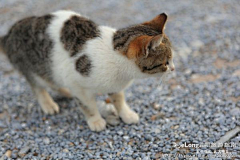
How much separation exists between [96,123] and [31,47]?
1259 millimetres

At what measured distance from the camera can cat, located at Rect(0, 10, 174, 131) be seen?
2852mm

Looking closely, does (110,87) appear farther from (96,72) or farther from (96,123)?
(96,123)

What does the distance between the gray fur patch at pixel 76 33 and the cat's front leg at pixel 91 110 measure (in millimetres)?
526

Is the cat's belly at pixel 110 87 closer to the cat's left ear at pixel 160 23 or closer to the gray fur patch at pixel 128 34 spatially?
the gray fur patch at pixel 128 34

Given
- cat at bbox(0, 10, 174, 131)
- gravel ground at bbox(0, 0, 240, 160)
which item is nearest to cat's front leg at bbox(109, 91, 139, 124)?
cat at bbox(0, 10, 174, 131)

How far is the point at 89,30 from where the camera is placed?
10.4ft

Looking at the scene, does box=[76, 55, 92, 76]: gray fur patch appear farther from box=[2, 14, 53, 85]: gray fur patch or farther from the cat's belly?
box=[2, 14, 53, 85]: gray fur patch

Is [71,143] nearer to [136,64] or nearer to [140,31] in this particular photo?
[136,64]

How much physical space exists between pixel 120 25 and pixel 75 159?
156 inches

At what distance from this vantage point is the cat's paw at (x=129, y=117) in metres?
3.46

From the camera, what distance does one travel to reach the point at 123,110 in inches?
138

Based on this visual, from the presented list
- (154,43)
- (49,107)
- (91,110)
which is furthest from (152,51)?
(49,107)

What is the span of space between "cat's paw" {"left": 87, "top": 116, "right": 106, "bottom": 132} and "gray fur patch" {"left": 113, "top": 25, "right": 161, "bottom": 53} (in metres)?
0.97

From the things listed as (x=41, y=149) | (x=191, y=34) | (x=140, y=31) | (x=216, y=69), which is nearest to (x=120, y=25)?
(x=191, y=34)
